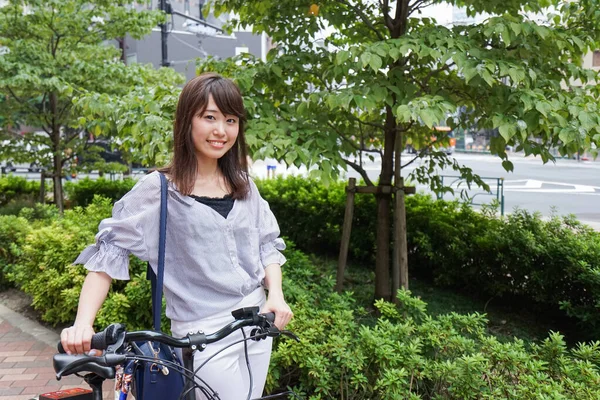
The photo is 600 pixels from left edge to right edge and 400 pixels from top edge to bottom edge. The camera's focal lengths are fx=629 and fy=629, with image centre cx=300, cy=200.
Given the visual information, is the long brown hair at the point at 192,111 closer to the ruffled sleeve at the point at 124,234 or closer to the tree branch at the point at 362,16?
the ruffled sleeve at the point at 124,234

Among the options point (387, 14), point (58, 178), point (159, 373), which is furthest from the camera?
point (58, 178)

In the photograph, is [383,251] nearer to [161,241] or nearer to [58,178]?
[161,241]

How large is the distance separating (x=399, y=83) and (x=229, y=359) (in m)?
2.96

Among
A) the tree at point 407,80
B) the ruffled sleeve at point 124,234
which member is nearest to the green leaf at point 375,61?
the tree at point 407,80

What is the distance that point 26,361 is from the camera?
4.87 metres

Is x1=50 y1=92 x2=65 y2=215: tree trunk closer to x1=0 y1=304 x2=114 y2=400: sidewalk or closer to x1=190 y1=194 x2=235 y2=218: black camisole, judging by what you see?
x1=0 y1=304 x2=114 y2=400: sidewalk

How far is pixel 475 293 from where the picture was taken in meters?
6.24

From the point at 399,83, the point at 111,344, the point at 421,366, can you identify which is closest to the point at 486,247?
the point at 399,83

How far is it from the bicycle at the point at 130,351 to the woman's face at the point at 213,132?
0.55m

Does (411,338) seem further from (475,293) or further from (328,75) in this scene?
(475,293)

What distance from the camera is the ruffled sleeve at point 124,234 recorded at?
1.81 m

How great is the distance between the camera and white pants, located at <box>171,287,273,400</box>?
1.84 m

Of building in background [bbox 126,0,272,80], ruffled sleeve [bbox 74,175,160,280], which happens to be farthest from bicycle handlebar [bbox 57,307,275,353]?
building in background [bbox 126,0,272,80]

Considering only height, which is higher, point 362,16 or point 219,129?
point 362,16
